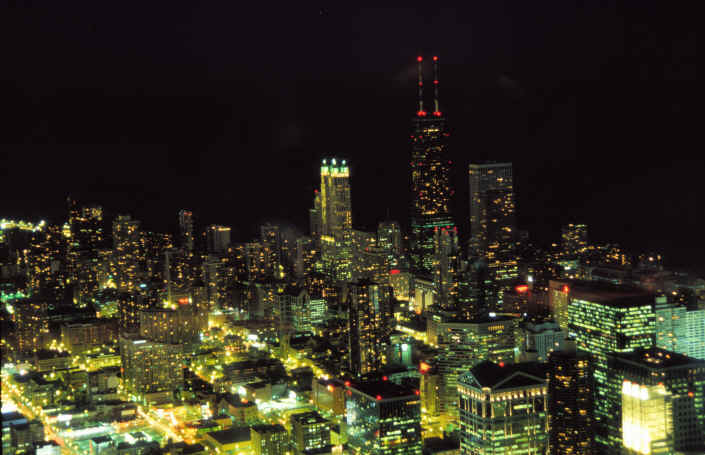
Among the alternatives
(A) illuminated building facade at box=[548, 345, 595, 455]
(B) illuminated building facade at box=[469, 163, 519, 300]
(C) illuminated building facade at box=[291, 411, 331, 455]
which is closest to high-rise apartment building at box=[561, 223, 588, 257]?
(B) illuminated building facade at box=[469, 163, 519, 300]

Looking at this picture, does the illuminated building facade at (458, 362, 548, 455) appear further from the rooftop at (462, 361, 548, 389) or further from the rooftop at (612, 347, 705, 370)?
the rooftop at (612, 347, 705, 370)

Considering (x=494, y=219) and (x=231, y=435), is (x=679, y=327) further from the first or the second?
(x=494, y=219)

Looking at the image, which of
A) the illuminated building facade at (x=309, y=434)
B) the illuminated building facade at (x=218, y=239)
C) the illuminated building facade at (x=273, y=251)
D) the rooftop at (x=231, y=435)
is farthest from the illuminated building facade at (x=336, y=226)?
the illuminated building facade at (x=309, y=434)

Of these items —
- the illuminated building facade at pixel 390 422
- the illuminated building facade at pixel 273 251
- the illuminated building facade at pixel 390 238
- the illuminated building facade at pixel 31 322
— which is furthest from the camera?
the illuminated building facade at pixel 390 238

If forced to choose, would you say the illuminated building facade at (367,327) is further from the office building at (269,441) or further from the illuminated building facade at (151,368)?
the office building at (269,441)

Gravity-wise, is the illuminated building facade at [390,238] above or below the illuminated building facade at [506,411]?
above

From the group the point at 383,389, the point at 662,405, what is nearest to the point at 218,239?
the point at 383,389
